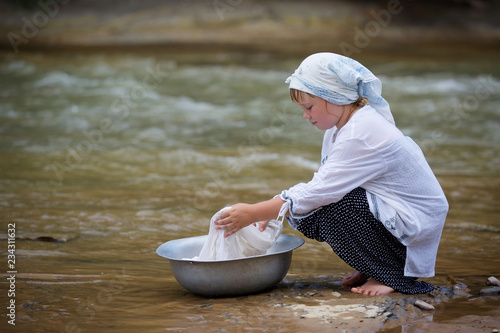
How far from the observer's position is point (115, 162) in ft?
18.6

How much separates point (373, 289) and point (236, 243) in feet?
1.84

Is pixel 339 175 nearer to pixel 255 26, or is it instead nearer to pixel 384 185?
pixel 384 185

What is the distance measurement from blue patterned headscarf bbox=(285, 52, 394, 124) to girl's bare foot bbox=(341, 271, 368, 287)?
2.30 ft

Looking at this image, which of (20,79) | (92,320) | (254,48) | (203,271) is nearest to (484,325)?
(203,271)

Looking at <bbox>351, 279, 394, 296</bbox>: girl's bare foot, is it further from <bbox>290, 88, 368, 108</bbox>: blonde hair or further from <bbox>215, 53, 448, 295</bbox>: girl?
<bbox>290, 88, 368, 108</bbox>: blonde hair

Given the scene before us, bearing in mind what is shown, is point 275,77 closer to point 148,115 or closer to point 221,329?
point 148,115

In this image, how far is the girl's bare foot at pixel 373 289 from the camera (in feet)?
8.25

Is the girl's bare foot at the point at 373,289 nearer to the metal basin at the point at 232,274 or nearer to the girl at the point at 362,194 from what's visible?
the girl at the point at 362,194

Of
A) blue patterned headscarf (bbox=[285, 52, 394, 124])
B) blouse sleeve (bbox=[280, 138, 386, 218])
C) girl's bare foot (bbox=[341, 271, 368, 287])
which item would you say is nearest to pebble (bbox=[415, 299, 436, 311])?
girl's bare foot (bbox=[341, 271, 368, 287])

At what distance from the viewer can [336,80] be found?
2.47m

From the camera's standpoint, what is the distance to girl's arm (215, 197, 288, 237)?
8.03 feet

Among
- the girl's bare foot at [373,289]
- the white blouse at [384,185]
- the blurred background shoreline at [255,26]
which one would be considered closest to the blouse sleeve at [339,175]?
the white blouse at [384,185]

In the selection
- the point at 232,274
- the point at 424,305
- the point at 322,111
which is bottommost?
the point at 424,305

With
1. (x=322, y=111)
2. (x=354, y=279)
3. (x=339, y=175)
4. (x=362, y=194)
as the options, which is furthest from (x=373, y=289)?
(x=322, y=111)
